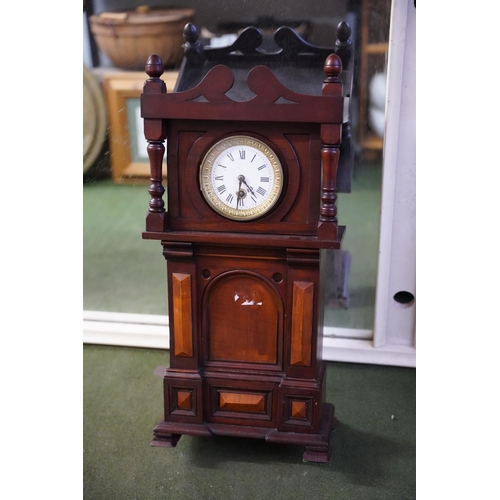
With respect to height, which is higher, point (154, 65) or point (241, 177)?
point (154, 65)

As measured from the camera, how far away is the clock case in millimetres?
1588

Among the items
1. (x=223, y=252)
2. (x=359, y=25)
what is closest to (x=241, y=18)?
(x=359, y=25)

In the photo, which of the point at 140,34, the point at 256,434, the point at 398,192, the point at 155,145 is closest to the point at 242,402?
the point at 256,434

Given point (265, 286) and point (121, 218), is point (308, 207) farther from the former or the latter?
point (121, 218)

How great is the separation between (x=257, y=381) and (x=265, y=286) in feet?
0.96

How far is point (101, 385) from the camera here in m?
2.31

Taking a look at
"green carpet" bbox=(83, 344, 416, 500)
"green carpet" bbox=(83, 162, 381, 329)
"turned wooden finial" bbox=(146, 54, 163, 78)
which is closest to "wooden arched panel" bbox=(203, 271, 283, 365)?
"green carpet" bbox=(83, 344, 416, 500)

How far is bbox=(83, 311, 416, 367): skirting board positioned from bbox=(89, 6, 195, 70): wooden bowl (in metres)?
1.06

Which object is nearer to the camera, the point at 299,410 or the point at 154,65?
the point at 154,65

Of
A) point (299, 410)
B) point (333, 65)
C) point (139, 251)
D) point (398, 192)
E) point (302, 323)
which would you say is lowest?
point (299, 410)

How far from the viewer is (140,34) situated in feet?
7.54

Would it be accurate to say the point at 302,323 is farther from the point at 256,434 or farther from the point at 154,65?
the point at 154,65

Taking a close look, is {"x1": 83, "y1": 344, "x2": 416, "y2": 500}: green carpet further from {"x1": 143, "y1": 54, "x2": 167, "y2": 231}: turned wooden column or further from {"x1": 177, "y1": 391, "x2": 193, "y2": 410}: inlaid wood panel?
{"x1": 143, "y1": 54, "x2": 167, "y2": 231}: turned wooden column

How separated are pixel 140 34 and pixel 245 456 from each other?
156 cm
